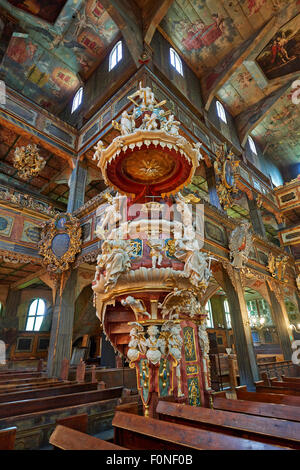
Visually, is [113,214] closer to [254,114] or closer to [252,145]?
[254,114]

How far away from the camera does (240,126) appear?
12.7 m

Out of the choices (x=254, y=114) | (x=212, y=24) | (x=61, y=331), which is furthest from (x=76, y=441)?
(x=254, y=114)

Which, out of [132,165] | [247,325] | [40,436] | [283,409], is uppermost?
[132,165]

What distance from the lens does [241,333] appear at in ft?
25.8

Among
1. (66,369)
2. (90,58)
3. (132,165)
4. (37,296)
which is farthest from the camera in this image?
(37,296)

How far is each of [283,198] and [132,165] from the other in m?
12.6

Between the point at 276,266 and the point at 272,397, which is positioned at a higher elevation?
the point at 276,266

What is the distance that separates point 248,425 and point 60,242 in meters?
7.02

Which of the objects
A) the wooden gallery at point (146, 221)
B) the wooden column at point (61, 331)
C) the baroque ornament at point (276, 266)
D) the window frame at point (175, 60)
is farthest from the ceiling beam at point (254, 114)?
the wooden column at point (61, 331)

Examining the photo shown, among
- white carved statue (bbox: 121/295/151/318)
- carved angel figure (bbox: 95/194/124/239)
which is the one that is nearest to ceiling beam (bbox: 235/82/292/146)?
carved angel figure (bbox: 95/194/124/239)

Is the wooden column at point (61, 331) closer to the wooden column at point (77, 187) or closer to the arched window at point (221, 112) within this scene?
the wooden column at point (77, 187)

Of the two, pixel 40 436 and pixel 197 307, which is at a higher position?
pixel 197 307

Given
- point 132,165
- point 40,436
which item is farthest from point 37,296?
point 132,165

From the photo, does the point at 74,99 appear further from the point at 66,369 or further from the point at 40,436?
the point at 40,436
